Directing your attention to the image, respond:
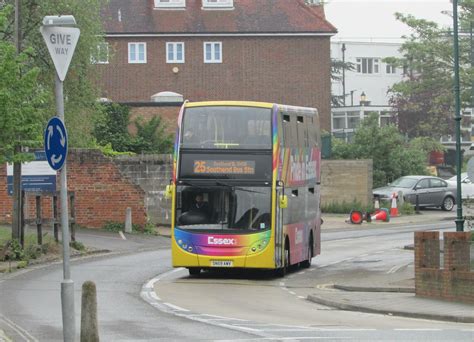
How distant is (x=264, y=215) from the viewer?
24000 mm

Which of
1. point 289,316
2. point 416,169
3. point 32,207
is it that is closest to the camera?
point 289,316

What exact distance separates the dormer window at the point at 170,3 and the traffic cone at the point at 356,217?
916 inches

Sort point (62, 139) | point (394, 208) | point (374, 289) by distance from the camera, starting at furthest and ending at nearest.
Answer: point (394, 208)
point (374, 289)
point (62, 139)

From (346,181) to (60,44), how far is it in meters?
37.7

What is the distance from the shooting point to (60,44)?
1266 centimetres

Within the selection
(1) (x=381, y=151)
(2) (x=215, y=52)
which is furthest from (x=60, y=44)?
(2) (x=215, y=52)

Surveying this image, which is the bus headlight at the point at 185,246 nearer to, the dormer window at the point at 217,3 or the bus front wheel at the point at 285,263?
the bus front wheel at the point at 285,263

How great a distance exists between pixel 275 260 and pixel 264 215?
1.05 metres

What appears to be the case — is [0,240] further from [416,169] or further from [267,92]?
[267,92]

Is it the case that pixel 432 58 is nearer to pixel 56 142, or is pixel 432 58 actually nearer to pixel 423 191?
pixel 423 191

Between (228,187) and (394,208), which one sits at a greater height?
(228,187)

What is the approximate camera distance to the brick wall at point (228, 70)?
62.4m

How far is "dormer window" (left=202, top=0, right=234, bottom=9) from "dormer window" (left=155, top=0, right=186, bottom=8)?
49.8 inches

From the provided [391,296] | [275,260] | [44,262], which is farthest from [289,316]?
[44,262]
